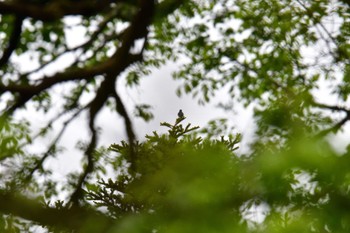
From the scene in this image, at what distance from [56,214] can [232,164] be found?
1.01m

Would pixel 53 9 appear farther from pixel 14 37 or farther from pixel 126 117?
pixel 14 37

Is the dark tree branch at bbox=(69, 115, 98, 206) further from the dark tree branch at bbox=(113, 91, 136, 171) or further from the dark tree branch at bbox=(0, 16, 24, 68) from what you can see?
the dark tree branch at bbox=(0, 16, 24, 68)

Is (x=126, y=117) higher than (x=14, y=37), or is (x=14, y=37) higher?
(x=14, y=37)

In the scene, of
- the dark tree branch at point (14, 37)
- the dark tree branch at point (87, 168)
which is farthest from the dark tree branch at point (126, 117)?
the dark tree branch at point (14, 37)

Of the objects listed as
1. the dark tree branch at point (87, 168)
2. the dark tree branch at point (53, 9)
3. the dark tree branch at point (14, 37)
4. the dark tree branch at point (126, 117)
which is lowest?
the dark tree branch at point (87, 168)

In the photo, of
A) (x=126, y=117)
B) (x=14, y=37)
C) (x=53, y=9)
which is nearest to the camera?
(x=53, y=9)

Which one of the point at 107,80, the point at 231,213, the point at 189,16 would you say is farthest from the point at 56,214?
the point at 189,16

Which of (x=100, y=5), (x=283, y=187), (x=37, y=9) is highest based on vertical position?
(x=100, y=5)

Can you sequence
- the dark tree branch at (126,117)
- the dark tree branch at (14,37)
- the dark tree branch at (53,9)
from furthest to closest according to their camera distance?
the dark tree branch at (14,37), the dark tree branch at (126,117), the dark tree branch at (53,9)

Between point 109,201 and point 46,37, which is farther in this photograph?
point 109,201

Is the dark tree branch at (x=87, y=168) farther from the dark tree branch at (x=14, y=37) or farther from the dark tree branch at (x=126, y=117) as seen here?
the dark tree branch at (x=14, y=37)

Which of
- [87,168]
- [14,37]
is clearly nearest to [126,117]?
[87,168]

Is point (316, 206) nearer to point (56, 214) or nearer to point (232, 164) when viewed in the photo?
point (232, 164)

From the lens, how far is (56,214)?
2166 mm
